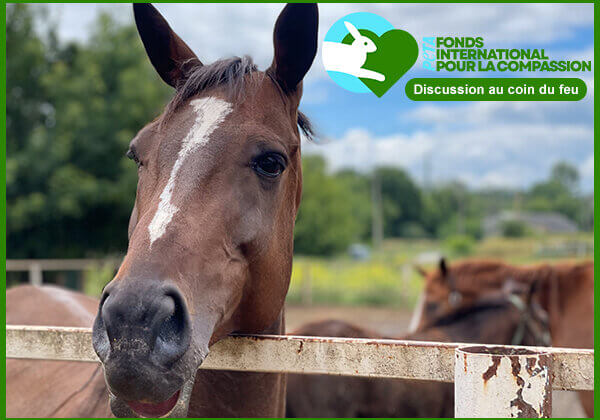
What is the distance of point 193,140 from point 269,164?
0.88 ft

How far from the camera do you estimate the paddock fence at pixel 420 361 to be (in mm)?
1318

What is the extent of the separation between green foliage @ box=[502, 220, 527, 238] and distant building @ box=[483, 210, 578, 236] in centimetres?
70

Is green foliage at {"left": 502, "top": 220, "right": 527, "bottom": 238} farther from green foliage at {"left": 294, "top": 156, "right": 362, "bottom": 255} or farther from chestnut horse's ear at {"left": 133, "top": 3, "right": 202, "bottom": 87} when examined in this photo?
chestnut horse's ear at {"left": 133, "top": 3, "right": 202, "bottom": 87}

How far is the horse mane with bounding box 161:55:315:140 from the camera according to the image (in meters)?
1.97

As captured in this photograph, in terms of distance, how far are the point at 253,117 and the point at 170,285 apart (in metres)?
0.73

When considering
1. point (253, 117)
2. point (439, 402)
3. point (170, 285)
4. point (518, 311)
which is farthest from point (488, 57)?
point (518, 311)

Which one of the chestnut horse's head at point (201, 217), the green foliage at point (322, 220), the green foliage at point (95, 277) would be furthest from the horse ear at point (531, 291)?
the green foliage at point (322, 220)

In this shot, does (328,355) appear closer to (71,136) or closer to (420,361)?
(420,361)

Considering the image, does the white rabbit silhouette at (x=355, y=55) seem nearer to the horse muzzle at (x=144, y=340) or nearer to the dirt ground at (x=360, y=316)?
the horse muzzle at (x=144, y=340)

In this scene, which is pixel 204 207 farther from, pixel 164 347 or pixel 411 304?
pixel 411 304

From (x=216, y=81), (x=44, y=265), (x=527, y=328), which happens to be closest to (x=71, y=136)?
(x=44, y=265)

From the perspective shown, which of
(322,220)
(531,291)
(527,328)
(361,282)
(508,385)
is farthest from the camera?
(322,220)

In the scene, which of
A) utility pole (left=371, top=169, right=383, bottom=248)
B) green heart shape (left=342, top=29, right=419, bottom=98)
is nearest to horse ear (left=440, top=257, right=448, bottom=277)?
green heart shape (left=342, top=29, right=419, bottom=98)

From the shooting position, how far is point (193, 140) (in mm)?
1816
